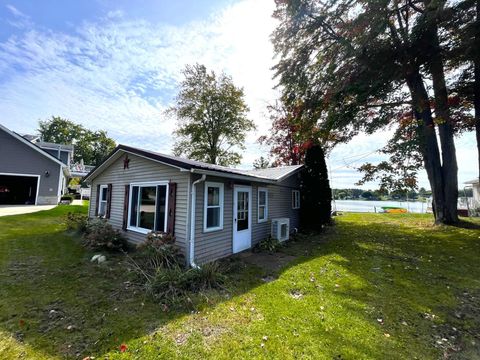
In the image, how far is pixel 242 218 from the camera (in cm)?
798

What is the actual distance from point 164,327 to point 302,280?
3.23 metres

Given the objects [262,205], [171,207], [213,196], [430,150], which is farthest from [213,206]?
[430,150]

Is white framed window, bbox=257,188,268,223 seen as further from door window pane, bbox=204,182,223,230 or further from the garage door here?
the garage door

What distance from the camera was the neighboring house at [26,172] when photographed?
51.9ft

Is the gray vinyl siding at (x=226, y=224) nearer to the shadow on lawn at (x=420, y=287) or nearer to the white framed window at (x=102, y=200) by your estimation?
the shadow on lawn at (x=420, y=287)

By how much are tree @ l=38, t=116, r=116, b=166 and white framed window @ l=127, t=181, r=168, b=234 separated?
142 feet

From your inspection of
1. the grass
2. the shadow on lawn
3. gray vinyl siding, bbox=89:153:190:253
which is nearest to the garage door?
gray vinyl siding, bbox=89:153:190:253

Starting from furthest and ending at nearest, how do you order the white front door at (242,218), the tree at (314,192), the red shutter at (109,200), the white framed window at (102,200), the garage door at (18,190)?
the garage door at (18,190) → the tree at (314,192) → the white framed window at (102,200) → the red shutter at (109,200) → the white front door at (242,218)

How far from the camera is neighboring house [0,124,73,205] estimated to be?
15812mm

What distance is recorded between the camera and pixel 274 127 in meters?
20.6

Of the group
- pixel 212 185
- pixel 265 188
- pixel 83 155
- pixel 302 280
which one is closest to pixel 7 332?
pixel 212 185

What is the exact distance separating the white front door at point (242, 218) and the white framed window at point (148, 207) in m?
2.21

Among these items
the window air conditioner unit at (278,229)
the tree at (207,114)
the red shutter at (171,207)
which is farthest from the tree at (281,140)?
the red shutter at (171,207)

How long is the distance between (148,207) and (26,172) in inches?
607
